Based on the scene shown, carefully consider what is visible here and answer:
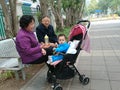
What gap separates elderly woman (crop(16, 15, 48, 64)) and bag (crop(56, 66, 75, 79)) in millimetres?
511

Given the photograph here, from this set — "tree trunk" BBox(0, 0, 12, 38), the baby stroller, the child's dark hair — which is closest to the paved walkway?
the baby stroller

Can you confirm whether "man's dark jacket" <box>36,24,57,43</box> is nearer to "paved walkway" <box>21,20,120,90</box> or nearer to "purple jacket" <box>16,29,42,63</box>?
"paved walkway" <box>21,20,120,90</box>

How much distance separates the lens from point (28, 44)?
3.94 m

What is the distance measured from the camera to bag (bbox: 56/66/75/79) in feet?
14.1

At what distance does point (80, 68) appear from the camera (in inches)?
220

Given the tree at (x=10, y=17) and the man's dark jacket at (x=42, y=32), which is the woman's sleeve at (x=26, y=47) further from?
the tree at (x=10, y=17)

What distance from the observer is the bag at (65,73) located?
430cm

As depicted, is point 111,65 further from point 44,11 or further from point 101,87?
point 44,11

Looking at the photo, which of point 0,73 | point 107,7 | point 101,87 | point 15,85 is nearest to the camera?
point 101,87

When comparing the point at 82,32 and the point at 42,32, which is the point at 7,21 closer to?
the point at 42,32

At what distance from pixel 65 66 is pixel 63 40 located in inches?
23.2

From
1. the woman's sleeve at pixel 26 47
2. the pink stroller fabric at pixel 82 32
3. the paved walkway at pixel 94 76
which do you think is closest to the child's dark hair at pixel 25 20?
the woman's sleeve at pixel 26 47

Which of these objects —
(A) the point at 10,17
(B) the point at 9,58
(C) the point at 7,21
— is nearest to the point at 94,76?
(B) the point at 9,58

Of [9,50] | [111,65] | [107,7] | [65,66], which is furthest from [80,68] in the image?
[107,7]
